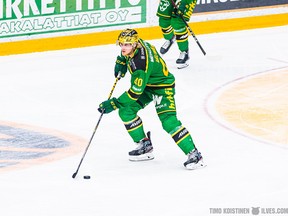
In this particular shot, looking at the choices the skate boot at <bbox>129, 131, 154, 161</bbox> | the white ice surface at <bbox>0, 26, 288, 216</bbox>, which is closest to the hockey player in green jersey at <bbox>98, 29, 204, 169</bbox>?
the skate boot at <bbox>129, 131, 154, 161</bbox>

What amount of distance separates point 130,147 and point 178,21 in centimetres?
309

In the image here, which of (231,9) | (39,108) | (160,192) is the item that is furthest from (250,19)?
(160,192)

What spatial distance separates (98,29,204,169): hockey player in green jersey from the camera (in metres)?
8.21

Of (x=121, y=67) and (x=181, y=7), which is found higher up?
(x=181, y=7)

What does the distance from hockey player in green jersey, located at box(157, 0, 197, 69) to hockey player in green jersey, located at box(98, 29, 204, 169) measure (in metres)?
3.34

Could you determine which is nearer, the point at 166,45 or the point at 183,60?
the point at 183,60

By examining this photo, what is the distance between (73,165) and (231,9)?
5.46 metres

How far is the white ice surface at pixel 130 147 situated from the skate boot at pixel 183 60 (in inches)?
4.2

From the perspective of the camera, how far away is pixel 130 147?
9242 mm

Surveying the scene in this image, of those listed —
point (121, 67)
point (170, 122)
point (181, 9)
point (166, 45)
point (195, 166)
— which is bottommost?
point (195, 166)

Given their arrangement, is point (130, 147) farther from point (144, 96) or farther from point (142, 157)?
point (144, 96)

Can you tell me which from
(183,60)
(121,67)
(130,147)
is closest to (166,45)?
(183,60)

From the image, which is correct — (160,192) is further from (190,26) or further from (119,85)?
(190,26)

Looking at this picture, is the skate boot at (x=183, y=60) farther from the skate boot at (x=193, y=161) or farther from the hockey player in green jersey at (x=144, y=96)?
the skate boot at (x=193, y=161)
